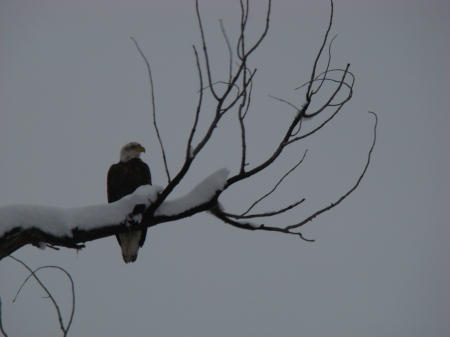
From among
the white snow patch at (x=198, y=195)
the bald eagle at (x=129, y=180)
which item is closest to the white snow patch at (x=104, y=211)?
the white snow patch at (x=198, y=195)

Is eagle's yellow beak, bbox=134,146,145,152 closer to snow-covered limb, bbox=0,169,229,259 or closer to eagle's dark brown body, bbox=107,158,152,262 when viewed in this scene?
eagle's dark brown body, bbox=107,158,152,262

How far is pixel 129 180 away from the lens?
17.7 feet

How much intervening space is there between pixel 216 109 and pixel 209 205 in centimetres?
48

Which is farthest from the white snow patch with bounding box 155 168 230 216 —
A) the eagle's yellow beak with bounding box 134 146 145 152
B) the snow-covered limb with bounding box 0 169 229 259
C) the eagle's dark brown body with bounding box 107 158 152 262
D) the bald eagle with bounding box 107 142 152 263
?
the eagle's yellow beak with bounding box 134 146 145 152

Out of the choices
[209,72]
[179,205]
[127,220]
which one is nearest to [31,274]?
[127,220]

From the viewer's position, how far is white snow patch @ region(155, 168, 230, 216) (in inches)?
102

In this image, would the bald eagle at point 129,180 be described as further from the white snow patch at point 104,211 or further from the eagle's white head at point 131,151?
the white snow patch at point 104,211

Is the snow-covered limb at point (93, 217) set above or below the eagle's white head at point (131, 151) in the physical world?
below

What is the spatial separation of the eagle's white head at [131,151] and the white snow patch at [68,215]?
3.11 m

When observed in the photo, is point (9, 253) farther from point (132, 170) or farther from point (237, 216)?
point (132, 170)

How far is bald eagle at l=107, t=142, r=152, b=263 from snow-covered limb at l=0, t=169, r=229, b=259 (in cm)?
241

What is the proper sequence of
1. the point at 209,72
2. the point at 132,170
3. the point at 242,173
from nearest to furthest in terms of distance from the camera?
1. the point at 209,72
2. the point at 242,173
3. the point at 132,170

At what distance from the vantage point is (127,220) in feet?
8.54

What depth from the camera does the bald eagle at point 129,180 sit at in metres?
5.09
